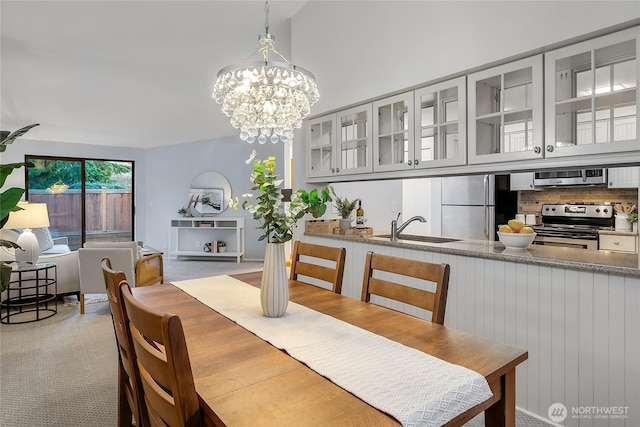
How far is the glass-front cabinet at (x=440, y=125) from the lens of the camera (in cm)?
230

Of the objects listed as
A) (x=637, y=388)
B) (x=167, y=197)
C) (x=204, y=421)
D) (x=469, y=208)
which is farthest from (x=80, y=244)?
(x=637, y=388)

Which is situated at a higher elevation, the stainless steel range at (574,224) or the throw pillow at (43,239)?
the stainless steel range at (574,224)

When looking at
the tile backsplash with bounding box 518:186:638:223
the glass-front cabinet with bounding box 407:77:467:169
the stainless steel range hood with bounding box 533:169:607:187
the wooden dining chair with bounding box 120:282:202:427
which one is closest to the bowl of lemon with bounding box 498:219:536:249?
the glass-front cabinet with bounding box 407:77:467:169

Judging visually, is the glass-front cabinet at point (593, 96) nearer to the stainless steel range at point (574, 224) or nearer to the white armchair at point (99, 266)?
the stainless steel range at point (574, 224)

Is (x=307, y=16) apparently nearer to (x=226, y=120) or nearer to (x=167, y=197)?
(x=226, y=120)

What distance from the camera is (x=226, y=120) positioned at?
6.21m

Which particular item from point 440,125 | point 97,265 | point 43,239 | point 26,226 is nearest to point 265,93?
point 440,125

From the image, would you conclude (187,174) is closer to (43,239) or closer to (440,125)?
(43,239)

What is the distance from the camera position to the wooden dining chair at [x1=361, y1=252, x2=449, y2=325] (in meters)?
1.45

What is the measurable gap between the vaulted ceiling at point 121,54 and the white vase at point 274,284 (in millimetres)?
2470

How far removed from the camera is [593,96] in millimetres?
1778

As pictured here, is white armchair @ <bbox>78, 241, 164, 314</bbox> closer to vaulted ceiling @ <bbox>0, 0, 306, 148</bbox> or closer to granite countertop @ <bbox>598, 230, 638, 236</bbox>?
vaulted ceiling @ <bbox>0, 0, 306, 148</bbox>

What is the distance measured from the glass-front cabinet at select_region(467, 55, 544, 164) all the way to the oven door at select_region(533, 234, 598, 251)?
83.4 inches

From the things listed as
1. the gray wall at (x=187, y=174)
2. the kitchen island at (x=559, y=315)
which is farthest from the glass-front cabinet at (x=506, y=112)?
the gray wall at (x=187, y=174)
